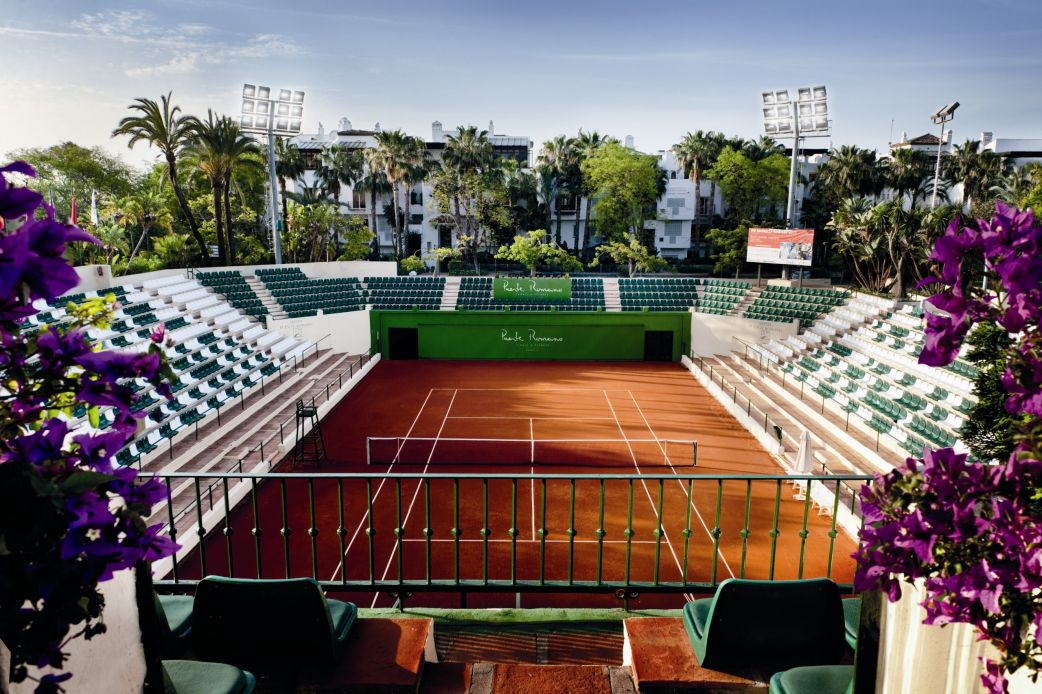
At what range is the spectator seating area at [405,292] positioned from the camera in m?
31.3

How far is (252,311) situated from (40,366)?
27.5 metres

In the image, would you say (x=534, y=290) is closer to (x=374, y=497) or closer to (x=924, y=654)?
(x=374, y=497)

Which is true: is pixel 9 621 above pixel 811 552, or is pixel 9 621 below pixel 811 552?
above

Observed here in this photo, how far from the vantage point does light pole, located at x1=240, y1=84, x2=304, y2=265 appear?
32094 millimetres

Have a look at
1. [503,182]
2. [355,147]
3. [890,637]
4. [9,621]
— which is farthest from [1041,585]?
[355,147]

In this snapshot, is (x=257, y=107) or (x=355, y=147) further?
(x=355, y=147)

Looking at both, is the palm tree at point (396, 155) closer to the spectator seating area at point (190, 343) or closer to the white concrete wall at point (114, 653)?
the spectator seating area at point (190, 343)

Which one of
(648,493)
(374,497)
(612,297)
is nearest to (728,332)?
(612,297)

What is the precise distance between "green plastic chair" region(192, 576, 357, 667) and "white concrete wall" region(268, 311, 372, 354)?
24302 mm

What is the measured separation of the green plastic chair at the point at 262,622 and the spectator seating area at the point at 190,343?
10254mm

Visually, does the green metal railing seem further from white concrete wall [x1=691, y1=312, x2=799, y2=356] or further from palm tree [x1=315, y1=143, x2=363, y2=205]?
palm tree [x1=315, y1=143, x2=363, y2=205]

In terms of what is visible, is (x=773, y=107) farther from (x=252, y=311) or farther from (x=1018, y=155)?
(x=1018, y=155)

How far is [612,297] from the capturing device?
32719 millimetres

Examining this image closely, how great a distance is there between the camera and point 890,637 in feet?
9.37
